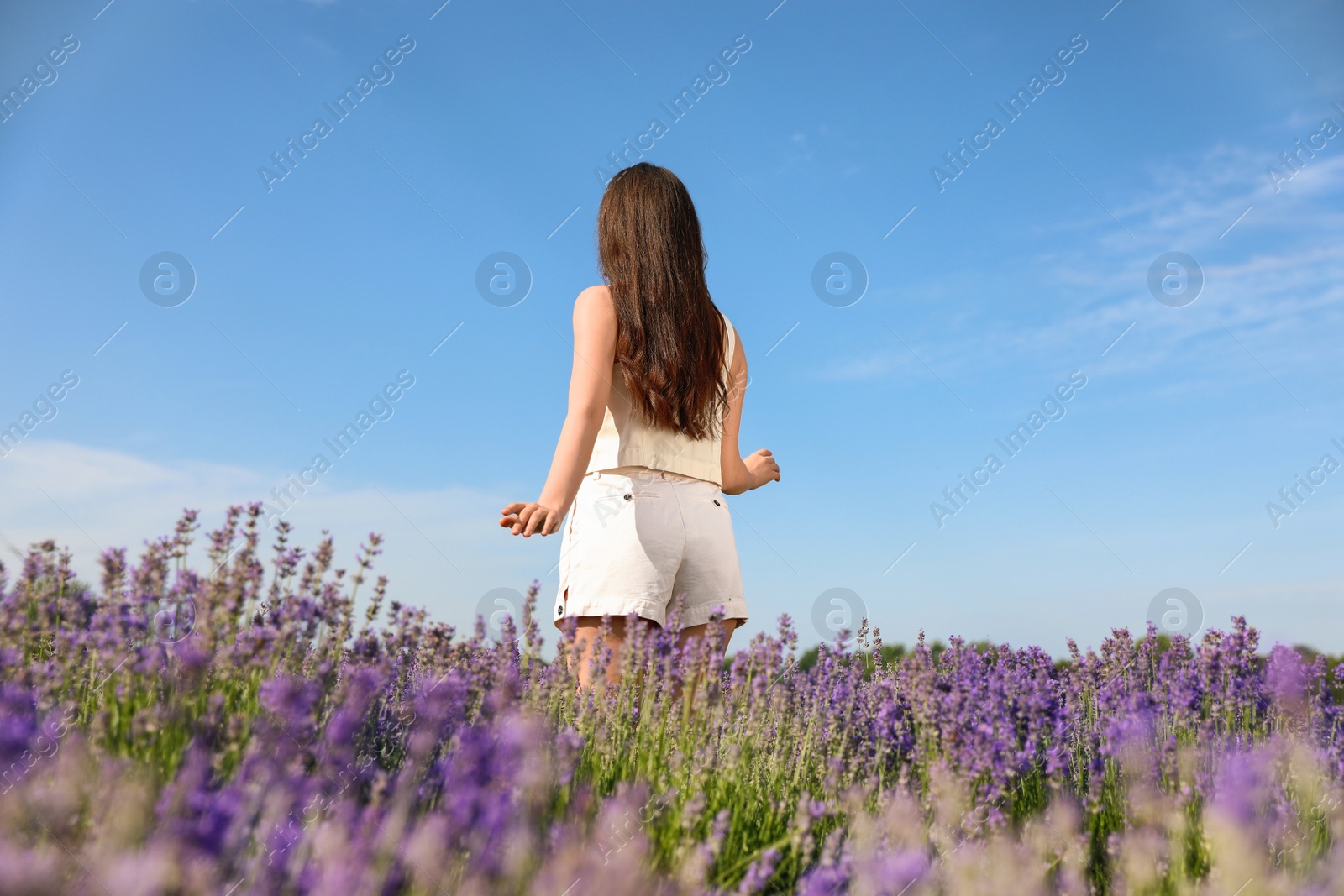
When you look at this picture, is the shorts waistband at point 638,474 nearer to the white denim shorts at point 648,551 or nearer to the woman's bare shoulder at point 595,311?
the white denim shorts at point 648,551

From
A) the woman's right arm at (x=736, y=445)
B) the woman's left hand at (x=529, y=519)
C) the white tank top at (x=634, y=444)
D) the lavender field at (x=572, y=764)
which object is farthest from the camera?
Result: the woman's right arm at (x=736, y=445)

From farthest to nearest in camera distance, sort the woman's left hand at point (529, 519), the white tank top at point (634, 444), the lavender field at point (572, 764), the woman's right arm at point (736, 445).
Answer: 1. the woman's right arm at point (736, 445)
2. the white tank top at point (634, 444)
3. the woman's left hand at point (529, 519)
4. the lavender field at point (572, 764)

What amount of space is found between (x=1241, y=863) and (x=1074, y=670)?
2675 millimetres

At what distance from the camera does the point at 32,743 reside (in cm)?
179

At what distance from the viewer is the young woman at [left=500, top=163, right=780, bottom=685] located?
128 inches

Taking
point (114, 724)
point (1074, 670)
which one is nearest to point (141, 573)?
point (114, 724)

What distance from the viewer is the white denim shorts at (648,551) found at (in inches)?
128

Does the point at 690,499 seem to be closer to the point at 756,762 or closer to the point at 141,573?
the point at 756,762

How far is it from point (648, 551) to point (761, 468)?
42.3 inches

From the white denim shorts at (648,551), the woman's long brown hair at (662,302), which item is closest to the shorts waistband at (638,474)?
the white denim shorts at (648,551)

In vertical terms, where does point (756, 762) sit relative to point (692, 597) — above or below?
below

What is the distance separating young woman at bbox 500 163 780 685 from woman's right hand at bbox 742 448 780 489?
0.46m

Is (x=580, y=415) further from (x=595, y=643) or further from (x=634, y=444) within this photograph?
(x=595, y=643)

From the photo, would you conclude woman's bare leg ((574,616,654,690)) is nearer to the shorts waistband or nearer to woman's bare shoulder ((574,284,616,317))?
the shorts waistband
